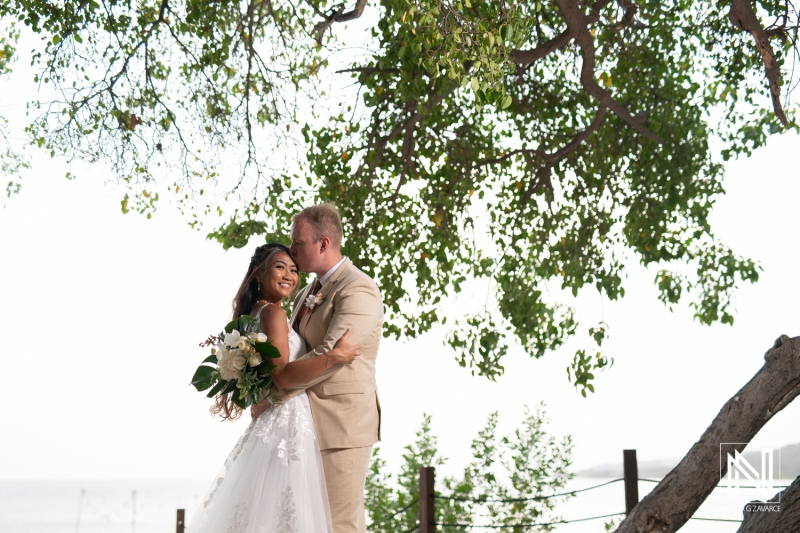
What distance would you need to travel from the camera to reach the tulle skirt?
10.3 feet

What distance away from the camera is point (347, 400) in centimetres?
328

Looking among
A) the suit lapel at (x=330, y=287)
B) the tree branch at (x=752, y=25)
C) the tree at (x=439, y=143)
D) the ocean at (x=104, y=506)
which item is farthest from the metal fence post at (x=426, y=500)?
the tree branch at (x=752, y=25)

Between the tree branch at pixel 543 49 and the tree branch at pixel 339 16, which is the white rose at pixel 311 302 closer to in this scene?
the tree branch at pixel 339 16

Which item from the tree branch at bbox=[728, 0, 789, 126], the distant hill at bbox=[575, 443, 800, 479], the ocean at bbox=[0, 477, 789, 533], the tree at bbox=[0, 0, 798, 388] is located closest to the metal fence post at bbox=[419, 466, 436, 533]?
the tree at bbox=[0, 0, 798, 388]

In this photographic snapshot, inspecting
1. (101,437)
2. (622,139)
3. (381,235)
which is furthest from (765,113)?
(101,437)

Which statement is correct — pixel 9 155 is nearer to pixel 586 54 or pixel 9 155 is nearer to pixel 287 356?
pixel 586 54

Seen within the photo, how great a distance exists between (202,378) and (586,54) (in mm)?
3886

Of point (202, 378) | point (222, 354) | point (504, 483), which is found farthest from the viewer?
point (504, 483)

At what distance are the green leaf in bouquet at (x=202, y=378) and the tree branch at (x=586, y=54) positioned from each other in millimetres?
3436

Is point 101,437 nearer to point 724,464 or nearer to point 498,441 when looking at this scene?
point 498,441

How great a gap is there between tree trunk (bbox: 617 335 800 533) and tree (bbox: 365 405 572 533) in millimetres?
3596

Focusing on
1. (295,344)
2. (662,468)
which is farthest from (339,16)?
(662,468)

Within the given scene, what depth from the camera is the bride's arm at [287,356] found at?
311 cm

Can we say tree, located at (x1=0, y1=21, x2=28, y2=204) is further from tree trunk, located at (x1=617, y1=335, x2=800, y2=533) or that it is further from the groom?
tree trunk, located at (x1=617, y1=335, x2=800, y2=533)
